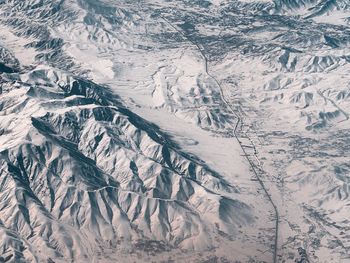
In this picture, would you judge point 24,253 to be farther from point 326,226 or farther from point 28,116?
point 326,226

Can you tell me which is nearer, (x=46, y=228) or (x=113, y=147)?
(x=46, y=228)

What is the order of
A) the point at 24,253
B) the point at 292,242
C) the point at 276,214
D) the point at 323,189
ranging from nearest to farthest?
the point at 24,253, the point at 292,242, the point at 276,214, the point at 323,189

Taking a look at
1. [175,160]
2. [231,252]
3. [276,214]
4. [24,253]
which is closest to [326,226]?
[276,214]

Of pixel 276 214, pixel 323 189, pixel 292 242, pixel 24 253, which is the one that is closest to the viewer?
pixel 24 253

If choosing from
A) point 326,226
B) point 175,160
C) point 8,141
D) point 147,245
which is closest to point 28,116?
point 8,141

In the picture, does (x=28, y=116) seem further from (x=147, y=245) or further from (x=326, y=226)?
(x=326, y=226)

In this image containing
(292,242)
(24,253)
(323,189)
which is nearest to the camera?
(24,253)

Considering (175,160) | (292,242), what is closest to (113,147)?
(175,160)

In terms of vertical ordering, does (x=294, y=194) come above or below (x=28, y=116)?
below

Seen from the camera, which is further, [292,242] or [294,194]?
[294,194]
